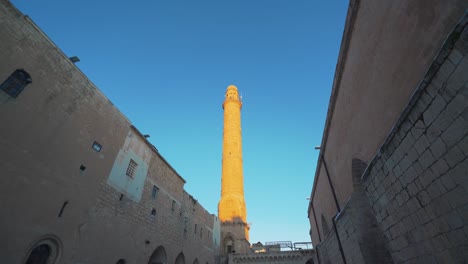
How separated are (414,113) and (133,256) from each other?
12140mm

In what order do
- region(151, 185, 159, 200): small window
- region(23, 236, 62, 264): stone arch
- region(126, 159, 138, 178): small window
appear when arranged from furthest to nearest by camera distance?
region(151, 185, 159, 200): small window
region(126, 159, 138, 178): small window
region(23, 236, 62, 264): stone arch

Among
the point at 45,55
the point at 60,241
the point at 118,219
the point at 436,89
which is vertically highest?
the point at 45,55

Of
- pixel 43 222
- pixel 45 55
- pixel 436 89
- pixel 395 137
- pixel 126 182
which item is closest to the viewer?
pixel 436 89

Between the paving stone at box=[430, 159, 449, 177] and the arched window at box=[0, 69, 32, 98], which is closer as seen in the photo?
the paving stone at box=[430, 159, 449, 177]

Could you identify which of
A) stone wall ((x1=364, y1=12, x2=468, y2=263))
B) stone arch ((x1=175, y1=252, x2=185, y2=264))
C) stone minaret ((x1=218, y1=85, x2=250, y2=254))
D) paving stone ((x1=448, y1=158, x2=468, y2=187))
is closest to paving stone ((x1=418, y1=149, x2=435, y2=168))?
stone wall ((x1=364, y1=12, x2=468, y2=263))

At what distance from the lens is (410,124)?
340cm

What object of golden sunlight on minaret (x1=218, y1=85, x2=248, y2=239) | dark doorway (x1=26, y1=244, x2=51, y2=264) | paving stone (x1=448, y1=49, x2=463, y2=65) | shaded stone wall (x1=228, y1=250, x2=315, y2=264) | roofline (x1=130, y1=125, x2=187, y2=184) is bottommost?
dark doorway (x1=26, y1=244, x2=51, y2=264)

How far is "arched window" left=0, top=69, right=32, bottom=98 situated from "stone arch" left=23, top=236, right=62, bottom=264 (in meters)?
4.45

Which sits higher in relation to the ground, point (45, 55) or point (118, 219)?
point (45, 55)

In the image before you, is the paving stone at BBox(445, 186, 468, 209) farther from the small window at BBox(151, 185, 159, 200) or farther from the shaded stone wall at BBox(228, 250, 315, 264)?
the shaded stone wall at BBox(228, 250, 315, 264)

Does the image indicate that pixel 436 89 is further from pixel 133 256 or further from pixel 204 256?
pixel 204 256

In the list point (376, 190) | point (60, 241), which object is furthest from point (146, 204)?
point (376, 190)

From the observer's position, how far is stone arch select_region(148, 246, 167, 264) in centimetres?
1339

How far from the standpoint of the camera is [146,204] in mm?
12492
